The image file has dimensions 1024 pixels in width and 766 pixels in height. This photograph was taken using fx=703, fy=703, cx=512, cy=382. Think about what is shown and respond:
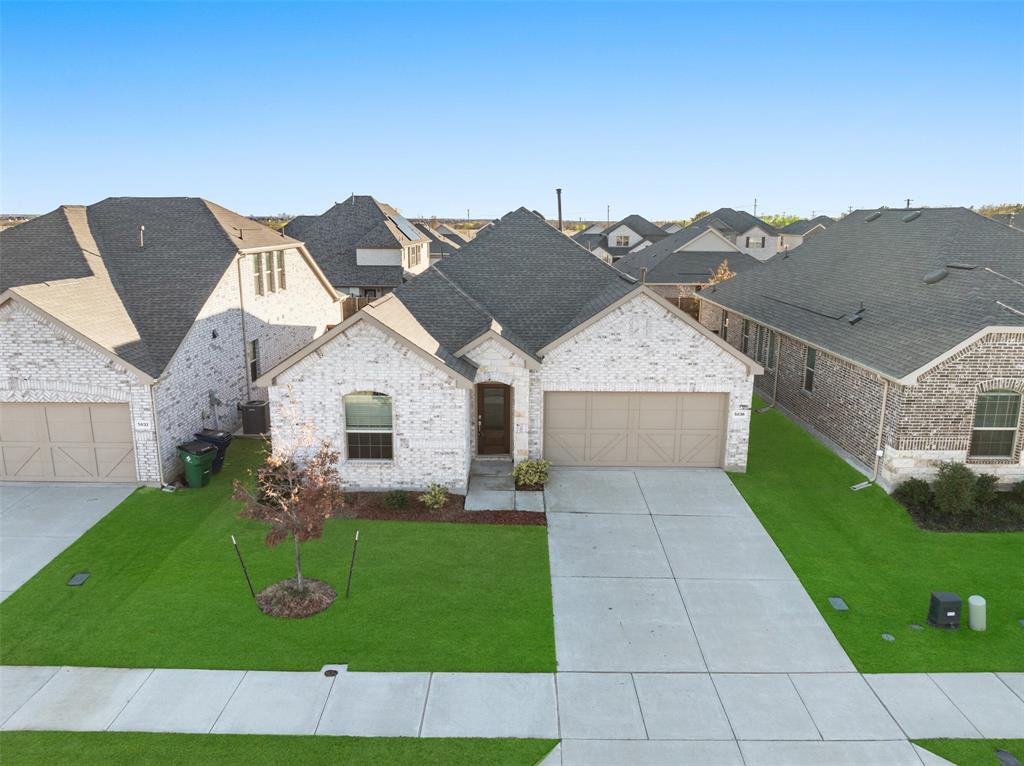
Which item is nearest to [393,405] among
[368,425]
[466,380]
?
[368,425]

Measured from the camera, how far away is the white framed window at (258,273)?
2328cm

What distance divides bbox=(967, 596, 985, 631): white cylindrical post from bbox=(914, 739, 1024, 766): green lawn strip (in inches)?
109

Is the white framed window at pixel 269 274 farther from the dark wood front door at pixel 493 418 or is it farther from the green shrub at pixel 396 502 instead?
the green shrub at pixel 396 502

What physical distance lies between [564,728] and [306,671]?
3942 millimetres

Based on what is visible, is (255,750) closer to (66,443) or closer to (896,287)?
(66,443)

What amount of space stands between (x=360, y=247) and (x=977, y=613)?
38.2 m

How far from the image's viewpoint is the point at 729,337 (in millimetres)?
31438

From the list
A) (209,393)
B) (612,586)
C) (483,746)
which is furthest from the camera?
(209,393)

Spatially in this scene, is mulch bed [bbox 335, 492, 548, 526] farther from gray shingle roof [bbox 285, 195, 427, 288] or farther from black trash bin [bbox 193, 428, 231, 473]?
→ gray shingle roof [bbox 285, 195, 427, 288]

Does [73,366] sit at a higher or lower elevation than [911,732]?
higher

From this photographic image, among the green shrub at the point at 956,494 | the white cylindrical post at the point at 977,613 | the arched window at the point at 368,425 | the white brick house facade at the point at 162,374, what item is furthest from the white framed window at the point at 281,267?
the white cylindrical post at the point at 977,613

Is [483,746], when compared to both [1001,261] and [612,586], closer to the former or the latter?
[612,586]

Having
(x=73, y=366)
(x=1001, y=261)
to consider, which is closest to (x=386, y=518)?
(x=73, y=366)

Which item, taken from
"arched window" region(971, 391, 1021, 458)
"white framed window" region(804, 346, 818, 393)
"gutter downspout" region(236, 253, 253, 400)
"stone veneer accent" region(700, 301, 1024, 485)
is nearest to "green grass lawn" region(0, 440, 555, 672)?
"gutter downspout" region(236, 253, 253, 400)
